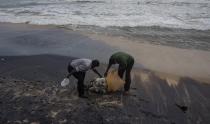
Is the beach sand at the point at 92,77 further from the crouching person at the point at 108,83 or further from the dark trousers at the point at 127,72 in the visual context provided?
the dark trousers at the point at 127,72

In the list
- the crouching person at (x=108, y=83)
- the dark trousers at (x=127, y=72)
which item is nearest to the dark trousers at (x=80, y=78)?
the crouching person at (x=108, y=83)

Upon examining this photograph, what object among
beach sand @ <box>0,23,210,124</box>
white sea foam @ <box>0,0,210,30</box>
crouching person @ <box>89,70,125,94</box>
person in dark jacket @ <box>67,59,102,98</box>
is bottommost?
white sea foam @ <box>0,0,210,30</box>

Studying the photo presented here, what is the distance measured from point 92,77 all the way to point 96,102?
1889 millimetres

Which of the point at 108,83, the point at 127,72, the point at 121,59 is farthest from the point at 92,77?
the point at 121,59

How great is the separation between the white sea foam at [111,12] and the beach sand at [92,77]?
21.1ft

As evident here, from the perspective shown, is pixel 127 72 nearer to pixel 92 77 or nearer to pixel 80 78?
pixel 80 78

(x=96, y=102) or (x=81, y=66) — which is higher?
(x=81, y=66)

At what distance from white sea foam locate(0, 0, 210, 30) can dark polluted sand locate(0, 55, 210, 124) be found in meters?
10.6

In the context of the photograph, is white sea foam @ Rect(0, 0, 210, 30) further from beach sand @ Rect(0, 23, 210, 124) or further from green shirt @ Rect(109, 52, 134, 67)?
green shirt @ Rect(109, 52, 134, 67)

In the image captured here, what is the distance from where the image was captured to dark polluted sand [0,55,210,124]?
7625mm

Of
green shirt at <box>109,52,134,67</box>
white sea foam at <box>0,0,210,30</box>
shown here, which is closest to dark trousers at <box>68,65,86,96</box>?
green shirt at <box>109,52,134,67</box>

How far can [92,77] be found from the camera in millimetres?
10156

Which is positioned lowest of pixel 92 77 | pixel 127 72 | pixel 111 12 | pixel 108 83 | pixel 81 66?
pixel 111 12

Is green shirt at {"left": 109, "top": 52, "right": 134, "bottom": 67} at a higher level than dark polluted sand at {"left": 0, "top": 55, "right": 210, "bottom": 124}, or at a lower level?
higher
